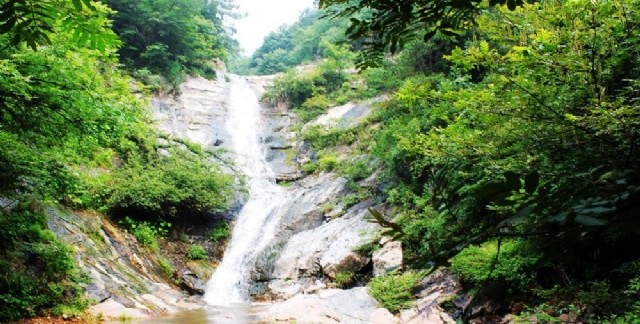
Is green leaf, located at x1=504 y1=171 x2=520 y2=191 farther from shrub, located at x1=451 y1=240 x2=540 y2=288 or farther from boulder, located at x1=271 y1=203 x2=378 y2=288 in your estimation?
boulder, located at x1=271 y1=203 x2=378 y2=288

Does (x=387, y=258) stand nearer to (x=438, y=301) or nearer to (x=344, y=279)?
(x=344, y=279)

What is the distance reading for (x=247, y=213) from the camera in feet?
51.9

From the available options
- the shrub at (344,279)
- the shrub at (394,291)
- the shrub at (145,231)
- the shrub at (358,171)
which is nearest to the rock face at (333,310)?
the shrub at (394,291)

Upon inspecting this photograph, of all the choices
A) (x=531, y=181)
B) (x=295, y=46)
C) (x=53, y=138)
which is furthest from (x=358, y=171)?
(x=295, y=46)

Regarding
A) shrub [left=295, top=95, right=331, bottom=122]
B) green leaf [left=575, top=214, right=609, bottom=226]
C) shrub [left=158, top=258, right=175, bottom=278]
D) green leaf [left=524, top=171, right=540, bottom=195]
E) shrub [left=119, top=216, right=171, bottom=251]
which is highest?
shrub [left=295, top=95, right=331, bottom=122]

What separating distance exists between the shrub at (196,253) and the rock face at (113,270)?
6.14 ft

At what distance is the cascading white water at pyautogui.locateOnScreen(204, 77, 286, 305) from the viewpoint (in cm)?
1255

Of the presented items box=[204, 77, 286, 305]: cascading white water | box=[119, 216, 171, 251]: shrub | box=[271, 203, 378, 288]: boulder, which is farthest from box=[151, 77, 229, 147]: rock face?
box=[271, 203, 378, 288]: boulder

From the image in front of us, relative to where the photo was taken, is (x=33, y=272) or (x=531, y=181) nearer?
(x=531, y=181)

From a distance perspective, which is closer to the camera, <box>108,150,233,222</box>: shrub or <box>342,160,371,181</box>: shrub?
<box>108,150,233,222</box>: shrub

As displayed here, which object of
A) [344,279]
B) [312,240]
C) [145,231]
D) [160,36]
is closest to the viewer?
[344,279]

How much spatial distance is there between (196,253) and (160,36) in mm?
13912

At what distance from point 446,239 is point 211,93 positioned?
2431 centimetres

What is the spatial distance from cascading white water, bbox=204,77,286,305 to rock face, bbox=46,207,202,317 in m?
1.75
